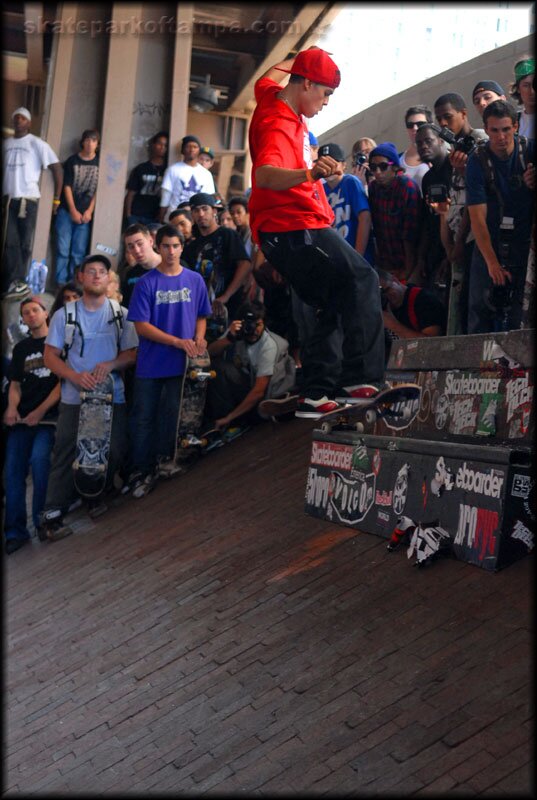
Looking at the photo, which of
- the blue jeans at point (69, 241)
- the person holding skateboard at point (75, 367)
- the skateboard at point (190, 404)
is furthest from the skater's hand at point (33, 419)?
the blue jeans at point (69, 241)

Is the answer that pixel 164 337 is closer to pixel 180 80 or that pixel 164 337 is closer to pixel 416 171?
pixel 416 171

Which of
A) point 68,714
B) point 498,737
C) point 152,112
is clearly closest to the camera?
point 498,737

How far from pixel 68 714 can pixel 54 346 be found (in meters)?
4.64

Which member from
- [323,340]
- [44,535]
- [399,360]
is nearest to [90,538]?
[44,535]

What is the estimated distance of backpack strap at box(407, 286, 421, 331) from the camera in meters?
7.25

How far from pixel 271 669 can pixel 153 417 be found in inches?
198

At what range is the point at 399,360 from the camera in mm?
5609

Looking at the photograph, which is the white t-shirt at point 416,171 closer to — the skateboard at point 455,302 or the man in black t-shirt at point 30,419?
the skateboard at point 455,302

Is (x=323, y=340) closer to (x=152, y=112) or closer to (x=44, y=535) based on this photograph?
(x=44, y=535)

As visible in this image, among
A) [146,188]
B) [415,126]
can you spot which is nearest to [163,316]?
[415,126]

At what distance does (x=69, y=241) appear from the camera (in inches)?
553

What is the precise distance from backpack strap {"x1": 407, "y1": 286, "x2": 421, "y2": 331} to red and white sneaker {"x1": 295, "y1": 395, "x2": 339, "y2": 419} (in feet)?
5.15

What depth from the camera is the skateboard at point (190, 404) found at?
8.90m

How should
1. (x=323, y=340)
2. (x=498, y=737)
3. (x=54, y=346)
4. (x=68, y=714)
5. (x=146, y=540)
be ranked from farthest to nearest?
(x=54, y=346)
(x=146, y=540)
(x=323, y=340)
(x=68, y=714)
(x=498, y=737)
